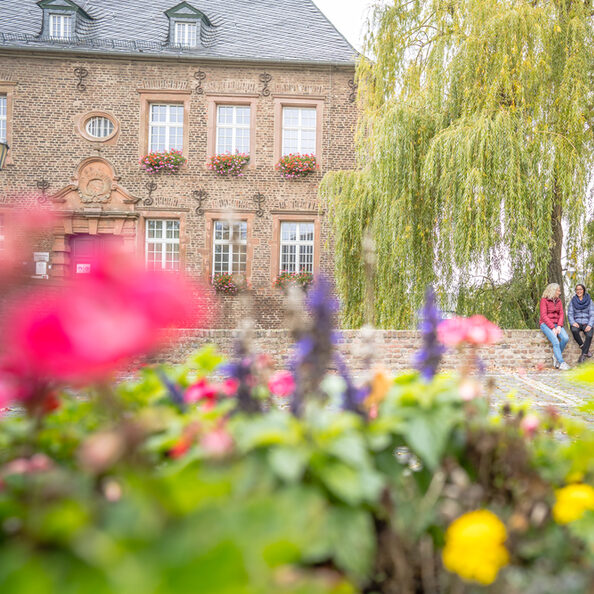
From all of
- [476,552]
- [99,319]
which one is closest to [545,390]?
[476,552]

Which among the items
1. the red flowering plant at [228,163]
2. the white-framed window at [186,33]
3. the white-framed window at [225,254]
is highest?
the white-framed window at [186,33]

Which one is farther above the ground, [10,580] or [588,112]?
[588,112]

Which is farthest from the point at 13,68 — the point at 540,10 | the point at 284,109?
the point at 540,10

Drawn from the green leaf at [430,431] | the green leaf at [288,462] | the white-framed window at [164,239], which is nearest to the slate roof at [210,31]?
the white-framed window at [164,239]

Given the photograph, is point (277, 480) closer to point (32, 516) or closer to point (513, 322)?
point (32, 516)

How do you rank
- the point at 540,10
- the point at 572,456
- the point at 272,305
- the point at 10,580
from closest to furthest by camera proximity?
the point at 10,580 < the point at 572,456 < the point at 540,10 < the point at 272,305

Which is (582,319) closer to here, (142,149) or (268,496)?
(268,496)

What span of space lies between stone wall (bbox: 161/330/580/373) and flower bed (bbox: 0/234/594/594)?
8154 mm

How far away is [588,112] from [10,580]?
12.3 m

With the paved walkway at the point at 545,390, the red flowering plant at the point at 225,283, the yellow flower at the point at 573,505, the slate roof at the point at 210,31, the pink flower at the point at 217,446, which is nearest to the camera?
the pink flower at the point at 217,446

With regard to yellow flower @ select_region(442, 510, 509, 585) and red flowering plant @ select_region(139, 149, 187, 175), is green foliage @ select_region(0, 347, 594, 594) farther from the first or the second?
red flowering plant @ select_region(139, 149, 187, 175)

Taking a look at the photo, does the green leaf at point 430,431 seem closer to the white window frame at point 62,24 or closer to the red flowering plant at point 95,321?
the red flowering plant at point 95,321

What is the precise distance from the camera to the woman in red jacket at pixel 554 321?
34.1ft

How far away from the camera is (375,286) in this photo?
12102mm
